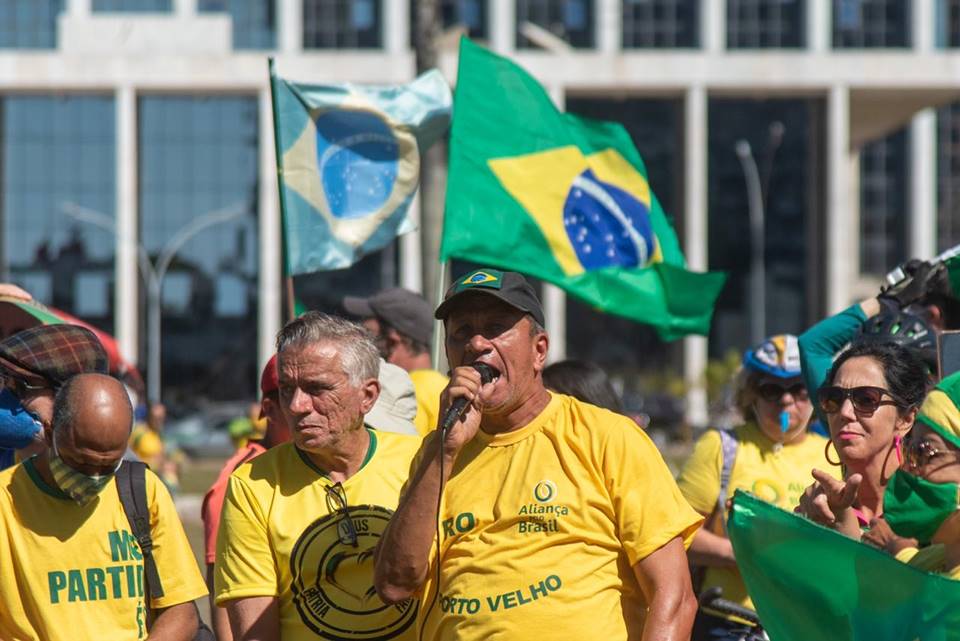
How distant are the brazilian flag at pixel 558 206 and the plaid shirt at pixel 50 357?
114 inches

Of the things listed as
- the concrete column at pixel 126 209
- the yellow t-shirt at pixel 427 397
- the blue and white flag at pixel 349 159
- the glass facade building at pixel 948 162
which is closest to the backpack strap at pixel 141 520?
the yellow t-shirt at pixel 427 397

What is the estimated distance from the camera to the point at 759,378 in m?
5.73

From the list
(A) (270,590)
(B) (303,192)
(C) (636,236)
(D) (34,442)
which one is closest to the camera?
(A) (270,590)

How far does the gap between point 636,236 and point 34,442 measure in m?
4.10

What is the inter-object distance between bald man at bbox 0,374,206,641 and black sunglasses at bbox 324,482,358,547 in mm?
467

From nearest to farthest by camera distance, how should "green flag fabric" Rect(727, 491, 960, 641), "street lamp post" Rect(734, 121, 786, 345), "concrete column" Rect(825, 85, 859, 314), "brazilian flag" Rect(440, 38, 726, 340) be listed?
"green flag fabric" Rect(727, 491, 960, 641) < "brazilian flag" Rect(440, 38, 726, 340) < "concrete column" Rect(825, 85, 859, 314) < "street lamp post" Rect(734, 121, 786, 345)

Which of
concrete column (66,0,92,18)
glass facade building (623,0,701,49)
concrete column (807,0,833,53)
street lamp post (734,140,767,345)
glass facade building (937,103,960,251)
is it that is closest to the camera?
concrete column (66,0,92,18)

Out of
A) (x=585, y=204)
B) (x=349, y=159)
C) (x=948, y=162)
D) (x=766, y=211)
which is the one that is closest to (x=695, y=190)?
(x=766, y=211)

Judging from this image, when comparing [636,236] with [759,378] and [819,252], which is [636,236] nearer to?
[759,378]

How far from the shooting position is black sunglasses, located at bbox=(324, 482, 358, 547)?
3.93 m

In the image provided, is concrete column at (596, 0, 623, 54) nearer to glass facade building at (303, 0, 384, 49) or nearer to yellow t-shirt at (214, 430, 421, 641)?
glass facade building at (303, 0, 384, 49)

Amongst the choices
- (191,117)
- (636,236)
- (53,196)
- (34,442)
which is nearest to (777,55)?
(191,117)

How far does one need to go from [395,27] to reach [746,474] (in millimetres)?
51195

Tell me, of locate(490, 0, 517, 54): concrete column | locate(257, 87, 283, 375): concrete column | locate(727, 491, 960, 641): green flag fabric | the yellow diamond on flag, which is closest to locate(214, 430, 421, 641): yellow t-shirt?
locate(727, 491, 960, 641): green flag fabric
